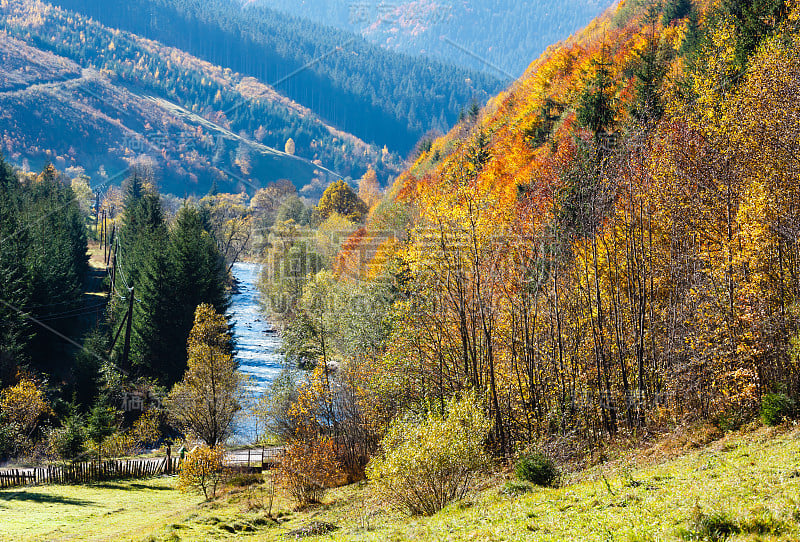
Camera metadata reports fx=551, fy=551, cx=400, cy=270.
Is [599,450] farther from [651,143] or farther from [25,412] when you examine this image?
[25,412]

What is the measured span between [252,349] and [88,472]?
1261 inches

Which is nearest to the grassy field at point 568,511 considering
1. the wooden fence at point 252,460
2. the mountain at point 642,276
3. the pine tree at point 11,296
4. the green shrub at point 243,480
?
the mountain at point 642,276

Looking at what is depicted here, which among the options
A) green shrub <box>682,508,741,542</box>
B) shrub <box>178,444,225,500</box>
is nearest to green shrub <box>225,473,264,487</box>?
shrub <box>178,444,225,500</box>

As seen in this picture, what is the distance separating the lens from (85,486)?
1394 inches

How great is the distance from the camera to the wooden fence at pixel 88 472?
1300 inches

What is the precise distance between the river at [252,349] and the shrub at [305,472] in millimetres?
16094

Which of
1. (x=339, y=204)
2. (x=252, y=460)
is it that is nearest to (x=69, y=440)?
(x=252, y=460)

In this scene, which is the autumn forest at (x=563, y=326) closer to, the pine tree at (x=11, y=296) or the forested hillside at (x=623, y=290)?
the forested hillside at (x=623, y=290)

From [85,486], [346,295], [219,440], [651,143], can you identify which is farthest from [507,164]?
[85,486]

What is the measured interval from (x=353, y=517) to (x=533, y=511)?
10.3 m

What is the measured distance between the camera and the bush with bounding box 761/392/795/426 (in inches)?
649

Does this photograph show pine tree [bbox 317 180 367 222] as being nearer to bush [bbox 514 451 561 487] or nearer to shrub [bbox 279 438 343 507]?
shrub [bbox 279 438 343 507]

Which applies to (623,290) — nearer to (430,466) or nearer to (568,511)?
(430,466)

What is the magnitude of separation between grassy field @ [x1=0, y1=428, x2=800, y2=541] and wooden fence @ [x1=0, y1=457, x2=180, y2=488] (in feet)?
12.6
